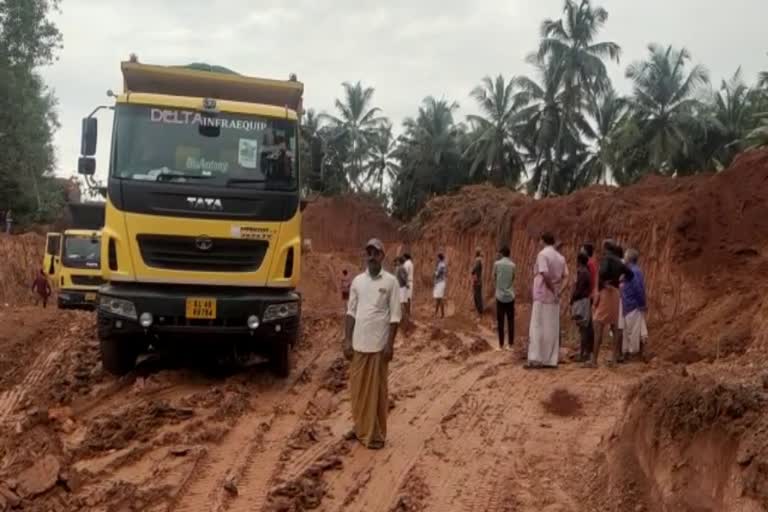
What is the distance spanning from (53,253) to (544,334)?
16287mm

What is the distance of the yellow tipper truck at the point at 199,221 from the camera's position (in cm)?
862

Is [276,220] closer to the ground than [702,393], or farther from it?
farther from it

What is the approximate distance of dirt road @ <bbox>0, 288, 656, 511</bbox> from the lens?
18.9 feet

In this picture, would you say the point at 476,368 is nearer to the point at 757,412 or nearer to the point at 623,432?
the point at 623,432

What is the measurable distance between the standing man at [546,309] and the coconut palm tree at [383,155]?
157ft

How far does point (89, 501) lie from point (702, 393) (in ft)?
13.0

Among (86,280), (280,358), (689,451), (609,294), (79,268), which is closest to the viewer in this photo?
(689,451)

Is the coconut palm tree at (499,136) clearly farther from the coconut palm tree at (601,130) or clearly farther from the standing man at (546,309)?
the standing man at (546,309)

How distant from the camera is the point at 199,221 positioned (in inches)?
341

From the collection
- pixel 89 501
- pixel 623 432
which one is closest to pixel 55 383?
pixel 89 501

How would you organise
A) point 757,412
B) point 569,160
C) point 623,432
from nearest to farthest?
point 757,412 → point 623,432 → point 569,160

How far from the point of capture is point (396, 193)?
182ft

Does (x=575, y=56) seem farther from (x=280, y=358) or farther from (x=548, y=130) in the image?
(x=280, y=358)

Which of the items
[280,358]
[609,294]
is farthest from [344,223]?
[280,358]
